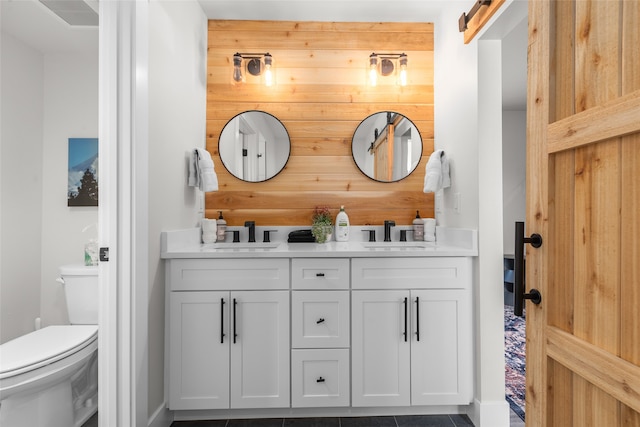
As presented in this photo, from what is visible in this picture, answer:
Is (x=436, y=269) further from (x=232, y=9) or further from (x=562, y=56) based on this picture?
(x=232, y=9)

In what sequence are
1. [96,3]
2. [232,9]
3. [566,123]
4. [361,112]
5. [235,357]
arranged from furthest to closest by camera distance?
[361,112]
[232,9]
[235,357]
[96,3]
[566,123]

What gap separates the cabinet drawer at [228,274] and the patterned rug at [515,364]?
151 cm

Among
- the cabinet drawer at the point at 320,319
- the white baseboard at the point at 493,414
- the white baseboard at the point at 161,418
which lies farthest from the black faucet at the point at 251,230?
the white baseboard at the point at 493,414

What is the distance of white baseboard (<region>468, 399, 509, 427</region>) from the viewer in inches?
69.9

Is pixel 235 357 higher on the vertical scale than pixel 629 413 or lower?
lower

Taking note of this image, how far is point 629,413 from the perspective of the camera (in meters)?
0.79

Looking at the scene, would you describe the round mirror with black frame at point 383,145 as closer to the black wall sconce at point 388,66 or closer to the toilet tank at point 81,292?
the black wall sconce at point 388,66

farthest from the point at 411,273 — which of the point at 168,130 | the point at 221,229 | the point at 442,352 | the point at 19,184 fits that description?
the point at 19,184

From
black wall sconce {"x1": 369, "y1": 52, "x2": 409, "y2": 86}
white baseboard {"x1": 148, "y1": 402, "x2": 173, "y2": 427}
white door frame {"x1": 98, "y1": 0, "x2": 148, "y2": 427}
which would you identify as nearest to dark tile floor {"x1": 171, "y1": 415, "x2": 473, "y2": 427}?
white baseboard {"x1": 148, "y1": 402, "x2": 173, "y2": 427}

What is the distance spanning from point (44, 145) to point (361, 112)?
1855 millimetres

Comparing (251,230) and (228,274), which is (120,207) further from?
(251,230)

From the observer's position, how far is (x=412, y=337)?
181 cm

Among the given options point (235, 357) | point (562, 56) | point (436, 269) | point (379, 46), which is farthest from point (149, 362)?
point (379, 46)

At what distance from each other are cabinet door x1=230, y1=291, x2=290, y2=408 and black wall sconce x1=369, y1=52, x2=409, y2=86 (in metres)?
1.66
